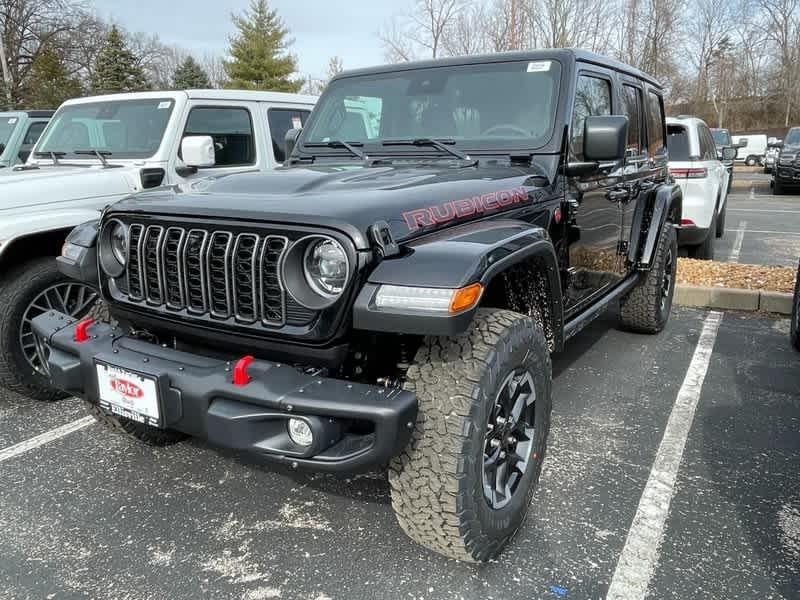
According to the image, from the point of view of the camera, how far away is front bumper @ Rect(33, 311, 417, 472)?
190 cm

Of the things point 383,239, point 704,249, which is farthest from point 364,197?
point 704,249

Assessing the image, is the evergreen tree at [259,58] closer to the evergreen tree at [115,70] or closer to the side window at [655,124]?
the evergreen tree at [115,70]

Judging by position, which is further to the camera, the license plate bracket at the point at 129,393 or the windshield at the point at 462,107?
the windshield at the point at 462,107

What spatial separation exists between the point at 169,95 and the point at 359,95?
1.99 metres

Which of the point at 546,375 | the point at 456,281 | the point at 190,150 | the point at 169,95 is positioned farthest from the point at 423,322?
the point at 169,95

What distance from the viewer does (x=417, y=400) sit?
199 cm

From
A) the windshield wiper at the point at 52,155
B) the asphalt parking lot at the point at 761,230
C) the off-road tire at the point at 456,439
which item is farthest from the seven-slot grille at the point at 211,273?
the asphalt parking lot at the point at 761,230

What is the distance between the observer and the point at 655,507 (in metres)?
2.71

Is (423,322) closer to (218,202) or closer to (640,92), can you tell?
(218,202)

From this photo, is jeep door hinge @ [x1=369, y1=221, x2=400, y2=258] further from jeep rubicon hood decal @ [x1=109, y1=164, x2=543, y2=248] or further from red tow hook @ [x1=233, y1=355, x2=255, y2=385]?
red tow hook @ [x1=233, y1=355, x2=255, y2=385]

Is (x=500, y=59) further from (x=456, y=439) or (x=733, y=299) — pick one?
(x=733, y=299)

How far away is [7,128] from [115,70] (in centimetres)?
2820

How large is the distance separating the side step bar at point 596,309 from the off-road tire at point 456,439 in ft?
3.31

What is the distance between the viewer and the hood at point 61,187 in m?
3.89
